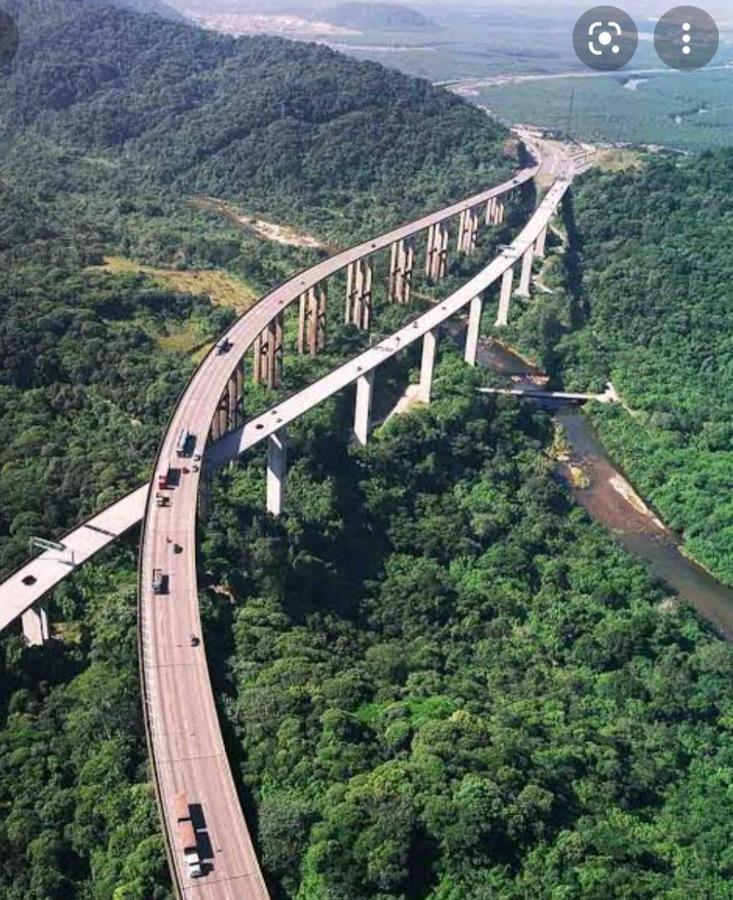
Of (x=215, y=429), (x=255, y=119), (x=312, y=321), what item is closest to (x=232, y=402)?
(x=215, y=429)

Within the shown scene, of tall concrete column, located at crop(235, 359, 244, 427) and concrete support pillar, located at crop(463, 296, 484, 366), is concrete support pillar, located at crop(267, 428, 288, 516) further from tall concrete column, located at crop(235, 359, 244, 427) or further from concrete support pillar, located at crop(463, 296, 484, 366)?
concrete support pillar, located at crop(463, 296, 484, 366)

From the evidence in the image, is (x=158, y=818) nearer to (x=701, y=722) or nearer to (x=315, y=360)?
(x=701, y=722)

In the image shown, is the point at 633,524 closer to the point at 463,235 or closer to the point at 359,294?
the point at 359,294

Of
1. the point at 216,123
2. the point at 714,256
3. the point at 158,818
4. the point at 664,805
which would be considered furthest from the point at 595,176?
the point at 158,818

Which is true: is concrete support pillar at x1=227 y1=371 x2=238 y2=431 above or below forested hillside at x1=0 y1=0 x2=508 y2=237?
below

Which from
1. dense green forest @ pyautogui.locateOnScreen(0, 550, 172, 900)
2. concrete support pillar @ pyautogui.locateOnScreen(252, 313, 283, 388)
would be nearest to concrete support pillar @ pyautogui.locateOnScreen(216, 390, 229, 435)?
concrete support pillar @ pyautogui.locateOnScreen(252, 313, 283, 388)
